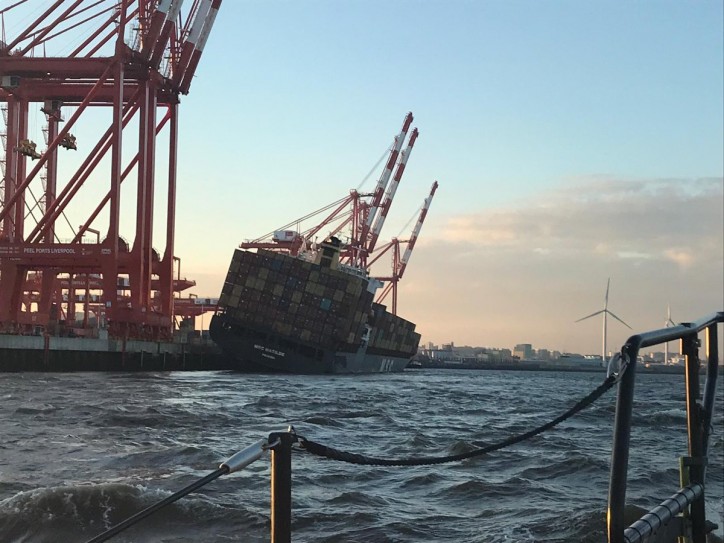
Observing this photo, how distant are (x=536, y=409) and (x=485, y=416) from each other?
5201 millimetres

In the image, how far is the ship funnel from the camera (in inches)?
2648

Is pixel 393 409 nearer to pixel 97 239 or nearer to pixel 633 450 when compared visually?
pixel 633 450

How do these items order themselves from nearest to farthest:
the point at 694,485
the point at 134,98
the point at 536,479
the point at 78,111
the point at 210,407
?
the point at 694,485, the point at 536,479, the point at 210,407, the point at 78,111, the point at 134,98

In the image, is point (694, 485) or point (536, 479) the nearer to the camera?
point (694, 485)

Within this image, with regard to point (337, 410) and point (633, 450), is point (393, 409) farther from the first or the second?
point (633, 450)

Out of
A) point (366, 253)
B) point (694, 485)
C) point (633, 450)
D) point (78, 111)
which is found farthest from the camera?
point (366, 253)

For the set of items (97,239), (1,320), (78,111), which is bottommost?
(1,320)

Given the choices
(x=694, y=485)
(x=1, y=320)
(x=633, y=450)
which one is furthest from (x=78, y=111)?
(x=694, y=485)

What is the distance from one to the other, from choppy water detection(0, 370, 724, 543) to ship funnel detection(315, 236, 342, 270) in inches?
1890

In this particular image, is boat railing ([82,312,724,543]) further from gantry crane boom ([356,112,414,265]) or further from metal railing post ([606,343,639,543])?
gantry crane boom ([356,112,414,265])

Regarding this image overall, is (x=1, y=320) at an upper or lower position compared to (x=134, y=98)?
lower

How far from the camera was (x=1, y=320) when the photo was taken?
49.2 m

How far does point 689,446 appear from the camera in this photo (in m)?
4.24

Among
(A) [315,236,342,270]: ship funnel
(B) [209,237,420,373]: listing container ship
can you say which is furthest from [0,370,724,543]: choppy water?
(A) [315,236,342,270]: ship funnel
